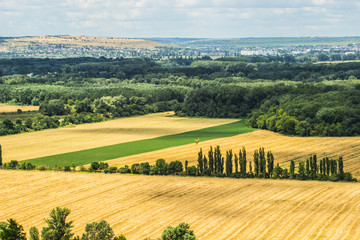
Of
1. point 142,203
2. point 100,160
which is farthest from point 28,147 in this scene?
point 142,203

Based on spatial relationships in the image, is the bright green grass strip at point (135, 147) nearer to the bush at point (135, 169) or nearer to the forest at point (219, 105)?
the forest at point (219, 105)

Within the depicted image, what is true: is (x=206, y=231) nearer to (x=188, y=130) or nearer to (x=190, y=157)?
(x=190, y=157)

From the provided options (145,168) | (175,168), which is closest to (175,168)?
(175,168)

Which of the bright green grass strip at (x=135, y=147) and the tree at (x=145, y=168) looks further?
the bright green grass strip at (x=135, y=147)

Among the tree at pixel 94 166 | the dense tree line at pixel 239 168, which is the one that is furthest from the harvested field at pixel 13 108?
the tree at pixel 94 166

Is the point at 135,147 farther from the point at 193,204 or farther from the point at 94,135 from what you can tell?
the point at 193,204

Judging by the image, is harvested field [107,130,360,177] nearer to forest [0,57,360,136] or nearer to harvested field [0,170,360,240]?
forest [0,57,360,136]
